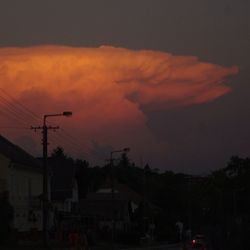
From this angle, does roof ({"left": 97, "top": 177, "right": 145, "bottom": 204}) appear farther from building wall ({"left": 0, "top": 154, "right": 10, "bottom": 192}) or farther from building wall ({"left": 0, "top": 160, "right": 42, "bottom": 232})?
building wall ({"left": 0, "top": 154, "right": 10, "bottom": 192})

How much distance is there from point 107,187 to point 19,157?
72.2 metres

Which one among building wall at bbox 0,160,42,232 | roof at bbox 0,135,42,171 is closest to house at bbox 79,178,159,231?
roof at bbox 0,135,42,171

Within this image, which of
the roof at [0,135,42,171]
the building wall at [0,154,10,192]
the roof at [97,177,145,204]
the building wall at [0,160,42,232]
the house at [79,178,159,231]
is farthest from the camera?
the roof at [97,177,145,204]

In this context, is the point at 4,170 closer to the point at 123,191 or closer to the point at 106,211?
the point at 106,211

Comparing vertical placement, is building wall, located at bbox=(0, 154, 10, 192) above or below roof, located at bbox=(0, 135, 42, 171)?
below

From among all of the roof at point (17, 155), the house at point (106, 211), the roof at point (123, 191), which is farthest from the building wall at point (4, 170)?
the roof at point (123, 191)

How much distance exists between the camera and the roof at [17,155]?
6200 cm

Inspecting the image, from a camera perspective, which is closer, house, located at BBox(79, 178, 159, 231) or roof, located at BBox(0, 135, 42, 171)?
roof, located at BBox(0, 135, 42, 171)

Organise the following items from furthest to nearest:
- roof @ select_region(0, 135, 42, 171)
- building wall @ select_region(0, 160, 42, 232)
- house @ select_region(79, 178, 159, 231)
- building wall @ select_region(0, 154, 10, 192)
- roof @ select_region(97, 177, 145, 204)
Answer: roof @ select_region(97, 177, 145, 204) → house @ select_region(79, 178, 159, 231) → roof @ select_region(0, 135, 42, 171) → building wall @ select_region(0, 160, 42, 232) → building wall @ select_region(0, 154, 10, 192)

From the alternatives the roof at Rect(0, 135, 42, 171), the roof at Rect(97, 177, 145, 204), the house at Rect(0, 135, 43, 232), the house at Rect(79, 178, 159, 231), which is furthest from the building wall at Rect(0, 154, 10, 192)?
the roof at Rect(97, 177, 145, 204)

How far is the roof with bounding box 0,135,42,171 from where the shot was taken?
6200 centimetres

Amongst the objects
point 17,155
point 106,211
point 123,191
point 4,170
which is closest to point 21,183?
point 17,155

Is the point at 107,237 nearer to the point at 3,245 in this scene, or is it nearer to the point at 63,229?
the point at 63,229

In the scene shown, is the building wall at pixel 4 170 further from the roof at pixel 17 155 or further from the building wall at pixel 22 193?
the roof at pixel 17 155
